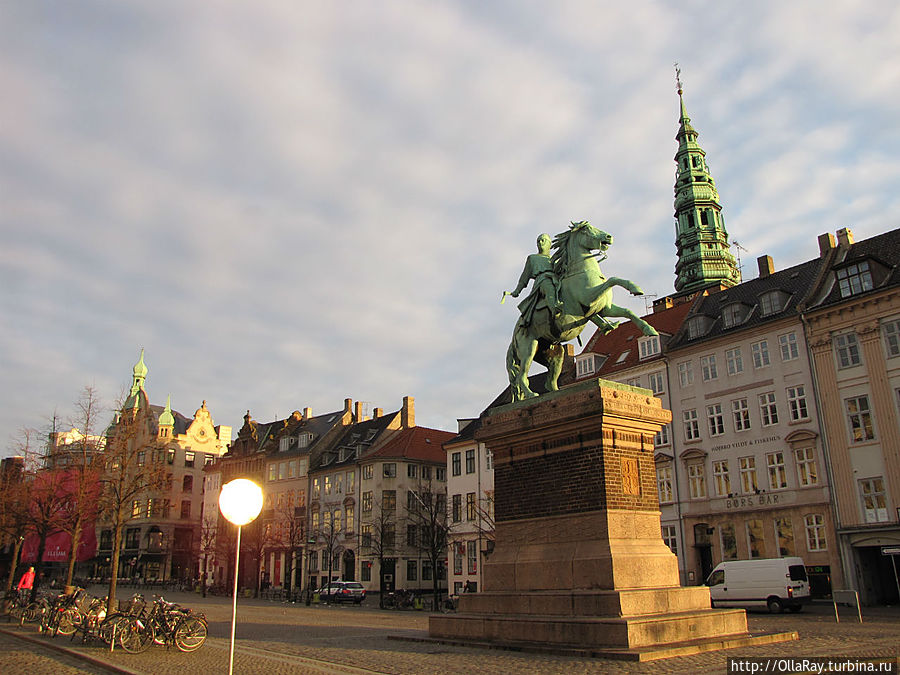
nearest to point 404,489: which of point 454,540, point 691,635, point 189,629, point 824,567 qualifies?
point 454,540

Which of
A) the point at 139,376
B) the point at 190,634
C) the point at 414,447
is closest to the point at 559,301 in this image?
the point at 190,634

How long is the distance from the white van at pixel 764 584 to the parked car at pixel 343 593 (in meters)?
25.7

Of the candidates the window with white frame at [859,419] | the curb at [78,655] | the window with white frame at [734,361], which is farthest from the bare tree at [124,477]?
the window with white frame at [859,419]

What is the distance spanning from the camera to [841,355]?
3509 centimetres

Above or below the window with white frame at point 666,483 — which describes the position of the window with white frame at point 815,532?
below

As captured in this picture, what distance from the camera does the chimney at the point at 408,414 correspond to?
6988 cm

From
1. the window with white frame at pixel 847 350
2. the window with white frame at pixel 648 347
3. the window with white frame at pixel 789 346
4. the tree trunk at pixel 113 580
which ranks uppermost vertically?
the window with white frame at pixel 648 347

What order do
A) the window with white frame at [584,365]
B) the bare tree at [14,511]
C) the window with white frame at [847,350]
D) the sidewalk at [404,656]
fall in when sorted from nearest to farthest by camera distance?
the sidewalk at [404,656] → the bare tree at [14,511] → the window with white frame at [847,350] → the window with white frame at [584,365]

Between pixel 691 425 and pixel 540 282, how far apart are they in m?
27.3

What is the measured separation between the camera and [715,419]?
132 ft

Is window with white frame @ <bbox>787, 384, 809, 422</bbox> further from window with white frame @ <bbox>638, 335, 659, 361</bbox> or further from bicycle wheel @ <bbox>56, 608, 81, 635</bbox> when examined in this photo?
bicycle wheel @ <bbox>56, 608, 81, 635</bbox>

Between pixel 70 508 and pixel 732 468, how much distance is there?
3269 centimetres

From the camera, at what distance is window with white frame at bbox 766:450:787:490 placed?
36456 millimetres

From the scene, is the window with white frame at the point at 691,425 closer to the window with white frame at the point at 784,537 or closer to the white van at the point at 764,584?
the window with white frame at the point at 784,537
